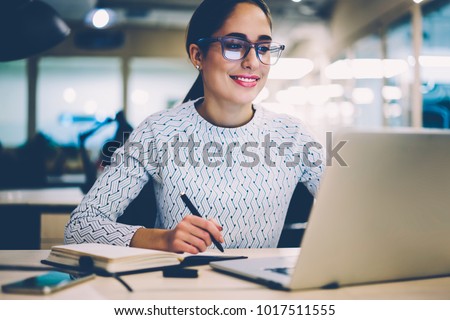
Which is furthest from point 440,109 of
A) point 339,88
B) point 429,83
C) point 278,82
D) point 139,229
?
point 278,82

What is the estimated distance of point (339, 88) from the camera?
26.3 ft

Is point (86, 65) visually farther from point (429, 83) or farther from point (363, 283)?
point (363, 283)

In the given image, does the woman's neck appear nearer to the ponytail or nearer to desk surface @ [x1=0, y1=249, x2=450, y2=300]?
the ponytail

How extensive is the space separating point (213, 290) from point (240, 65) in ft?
2.68

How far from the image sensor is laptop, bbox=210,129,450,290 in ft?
2.61

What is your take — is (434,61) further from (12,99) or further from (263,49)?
(12,99)

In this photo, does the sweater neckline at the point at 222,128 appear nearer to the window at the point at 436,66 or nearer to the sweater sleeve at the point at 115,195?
the sweater sleeve at the point at 115,195

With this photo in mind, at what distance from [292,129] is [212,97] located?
278mm

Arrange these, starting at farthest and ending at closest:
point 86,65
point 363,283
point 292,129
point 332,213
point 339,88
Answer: point 86,65 < point 339,88 < point 292,129 < point 363,283 < point 332,213

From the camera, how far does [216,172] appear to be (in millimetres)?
1505

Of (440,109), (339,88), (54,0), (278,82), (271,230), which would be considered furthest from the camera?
(278,82)

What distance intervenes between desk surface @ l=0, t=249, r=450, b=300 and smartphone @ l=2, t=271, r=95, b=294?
0.01 m

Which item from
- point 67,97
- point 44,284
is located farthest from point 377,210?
point 67,97

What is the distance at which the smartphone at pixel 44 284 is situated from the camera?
853 mm
